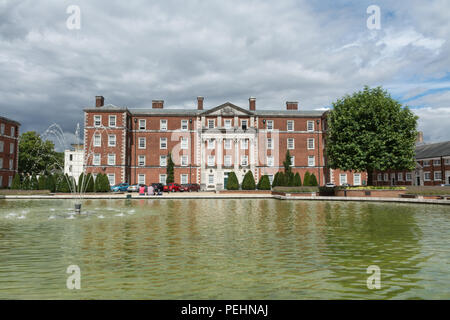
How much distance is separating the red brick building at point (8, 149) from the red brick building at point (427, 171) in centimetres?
7036

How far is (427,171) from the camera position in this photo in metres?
64.3

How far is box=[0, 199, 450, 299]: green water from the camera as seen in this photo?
603cm

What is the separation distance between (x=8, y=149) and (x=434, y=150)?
77959 mm

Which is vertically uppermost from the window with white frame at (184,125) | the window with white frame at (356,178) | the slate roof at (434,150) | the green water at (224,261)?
Result: the window with white frame at (184,125)

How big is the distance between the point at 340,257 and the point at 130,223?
393 inches

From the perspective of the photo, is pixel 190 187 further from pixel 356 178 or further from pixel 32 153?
pixel 32 153

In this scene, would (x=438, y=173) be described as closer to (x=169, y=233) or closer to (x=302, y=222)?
(x=302, y=222)

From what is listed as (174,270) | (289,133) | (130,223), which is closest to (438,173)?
(289,133)

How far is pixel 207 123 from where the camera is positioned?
61438 mm

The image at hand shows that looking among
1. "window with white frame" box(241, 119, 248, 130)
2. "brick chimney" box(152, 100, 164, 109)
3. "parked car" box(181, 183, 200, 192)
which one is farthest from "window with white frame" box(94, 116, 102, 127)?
"window with white frame" box(241, 119, 248, 130)

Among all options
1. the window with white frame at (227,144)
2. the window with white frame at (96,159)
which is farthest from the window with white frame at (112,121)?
the window with white frame at (227,144)

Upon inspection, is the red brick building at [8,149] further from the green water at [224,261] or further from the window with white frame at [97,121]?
the green water at [224,261]

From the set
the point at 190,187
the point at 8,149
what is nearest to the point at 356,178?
the point at 190,187

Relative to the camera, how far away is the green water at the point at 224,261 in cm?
603
